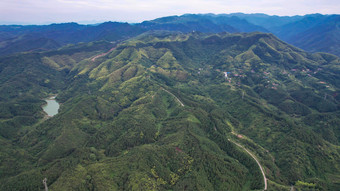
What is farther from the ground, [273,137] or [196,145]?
[196,145]

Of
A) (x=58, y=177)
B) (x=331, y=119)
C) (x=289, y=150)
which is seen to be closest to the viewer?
(x=58, y=177)

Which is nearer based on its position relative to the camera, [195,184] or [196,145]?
[195,184]

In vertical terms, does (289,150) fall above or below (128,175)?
below

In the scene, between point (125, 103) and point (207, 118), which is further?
point (125, 103)

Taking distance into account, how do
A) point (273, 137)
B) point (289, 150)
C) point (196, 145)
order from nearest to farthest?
point (196, 145)
point (289, 150)
point (273, 137)

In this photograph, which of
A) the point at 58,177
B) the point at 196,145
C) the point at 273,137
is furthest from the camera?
the point at 273,137

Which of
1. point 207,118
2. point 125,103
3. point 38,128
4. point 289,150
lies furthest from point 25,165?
point 289,150

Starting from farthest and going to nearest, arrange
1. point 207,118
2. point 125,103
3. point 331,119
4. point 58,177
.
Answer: point 125,103 → point 331,119 → point 207,118 → point 58,177

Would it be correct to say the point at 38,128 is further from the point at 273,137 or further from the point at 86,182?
the point at 273,137

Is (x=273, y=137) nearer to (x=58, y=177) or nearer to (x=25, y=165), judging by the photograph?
(x=58, y=177)

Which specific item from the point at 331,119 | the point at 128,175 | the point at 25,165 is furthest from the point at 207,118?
the point at 25,165
